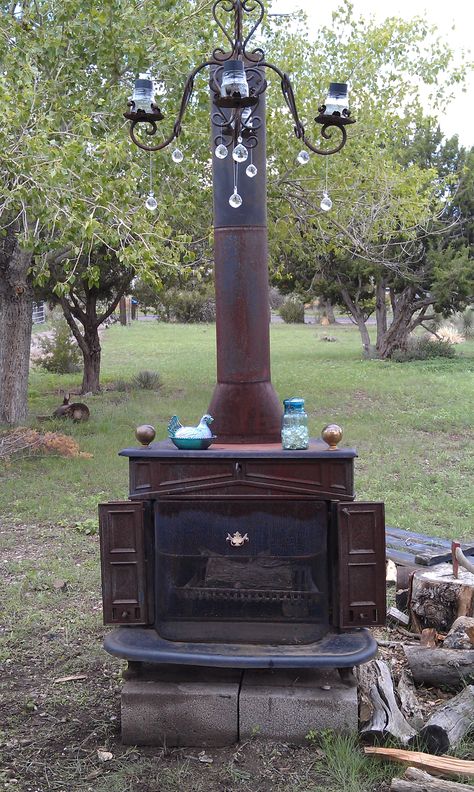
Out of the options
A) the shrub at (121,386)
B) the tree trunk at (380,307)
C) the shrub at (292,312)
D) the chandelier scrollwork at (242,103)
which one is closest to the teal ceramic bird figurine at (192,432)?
the chandelier scrollwork at (242,103)

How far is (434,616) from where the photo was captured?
13.4ft

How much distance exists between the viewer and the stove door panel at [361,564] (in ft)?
10.6

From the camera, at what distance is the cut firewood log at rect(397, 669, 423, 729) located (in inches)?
125

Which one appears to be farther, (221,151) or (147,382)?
(147,382)

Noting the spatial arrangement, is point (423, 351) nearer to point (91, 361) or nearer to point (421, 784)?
point (91, 361)

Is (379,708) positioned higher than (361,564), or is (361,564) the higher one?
(361,564)

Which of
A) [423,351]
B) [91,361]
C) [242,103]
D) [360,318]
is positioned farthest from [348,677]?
[360,318]

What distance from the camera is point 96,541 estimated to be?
19.4ft

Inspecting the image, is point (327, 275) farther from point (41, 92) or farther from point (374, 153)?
point (41, 92)

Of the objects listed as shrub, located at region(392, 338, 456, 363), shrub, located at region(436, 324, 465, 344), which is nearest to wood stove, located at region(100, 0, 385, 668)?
shrub, located at region(392, 338, 456, 363)

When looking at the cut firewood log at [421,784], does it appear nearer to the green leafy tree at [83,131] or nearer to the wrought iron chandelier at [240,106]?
the wrought iron chandelier at [240,106]

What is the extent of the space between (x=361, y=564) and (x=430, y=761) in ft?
2.49

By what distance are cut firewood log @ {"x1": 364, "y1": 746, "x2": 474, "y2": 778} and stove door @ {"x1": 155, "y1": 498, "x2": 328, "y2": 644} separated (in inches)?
20.2

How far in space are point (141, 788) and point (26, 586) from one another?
2329 mm
